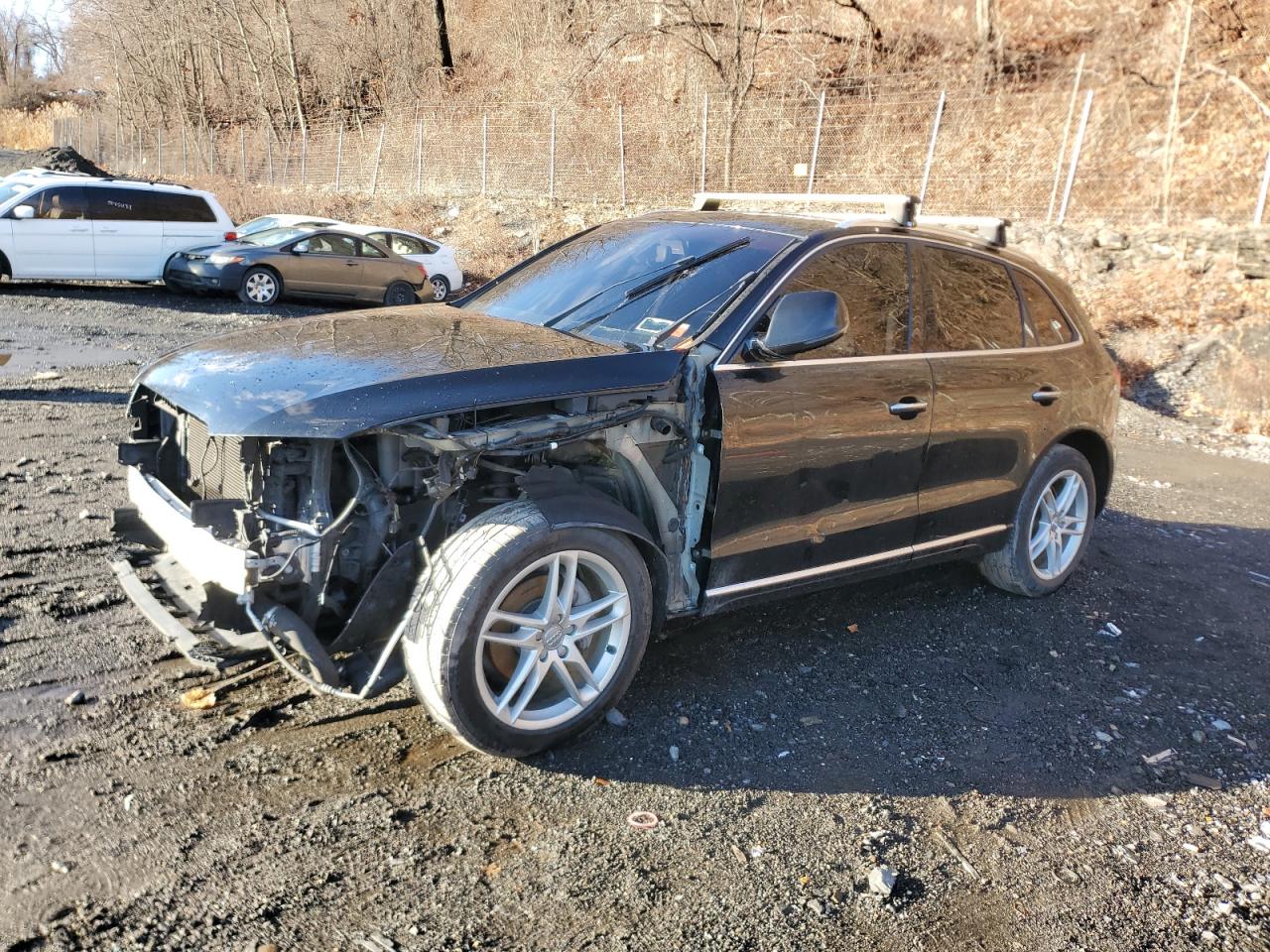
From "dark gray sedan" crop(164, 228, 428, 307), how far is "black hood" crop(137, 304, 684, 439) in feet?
41.0

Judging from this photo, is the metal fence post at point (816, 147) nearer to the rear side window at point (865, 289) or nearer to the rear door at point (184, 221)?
the rear door at point (184, 221)

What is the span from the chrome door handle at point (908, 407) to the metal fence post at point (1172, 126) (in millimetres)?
13589

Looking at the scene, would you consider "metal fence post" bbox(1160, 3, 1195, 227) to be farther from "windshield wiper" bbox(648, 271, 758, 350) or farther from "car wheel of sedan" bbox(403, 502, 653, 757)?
"car wheel of sedan" bbox(403, 502, 653, 757)

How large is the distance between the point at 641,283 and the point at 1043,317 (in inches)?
91.4

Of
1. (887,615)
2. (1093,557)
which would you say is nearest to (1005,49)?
(1093,557)

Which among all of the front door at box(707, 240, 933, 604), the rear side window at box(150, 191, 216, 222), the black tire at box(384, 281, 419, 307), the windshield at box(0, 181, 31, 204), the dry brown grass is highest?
the front door at box(707, 240, 933, 604)

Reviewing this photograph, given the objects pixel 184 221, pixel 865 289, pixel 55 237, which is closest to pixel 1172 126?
pixel 865 289

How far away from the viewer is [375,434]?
337 cm

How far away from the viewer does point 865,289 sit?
449cm

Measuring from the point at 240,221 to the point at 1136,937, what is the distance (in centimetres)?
2894

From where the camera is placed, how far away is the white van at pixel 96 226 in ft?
49.0

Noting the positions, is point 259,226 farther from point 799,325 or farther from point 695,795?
point 695,795

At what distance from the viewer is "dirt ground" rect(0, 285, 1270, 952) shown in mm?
2828

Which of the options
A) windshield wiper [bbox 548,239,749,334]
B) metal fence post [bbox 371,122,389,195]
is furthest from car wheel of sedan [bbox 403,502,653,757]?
metal fence post [bbox 371,122,389,195]
